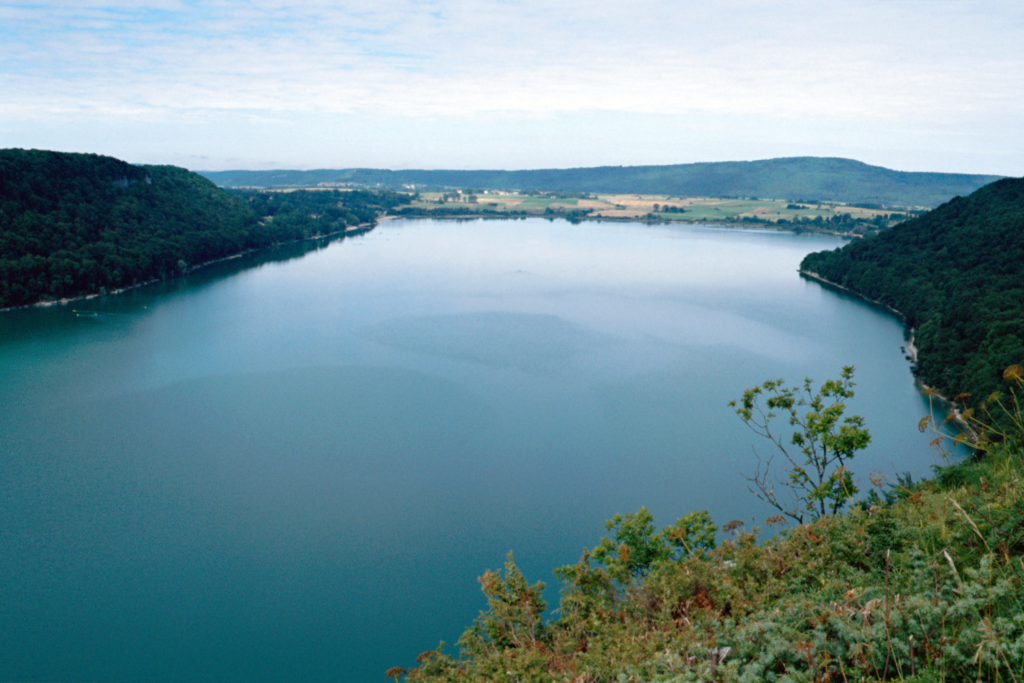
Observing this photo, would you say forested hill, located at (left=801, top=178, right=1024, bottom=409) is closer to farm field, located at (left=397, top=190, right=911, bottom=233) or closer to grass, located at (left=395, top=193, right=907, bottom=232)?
farm field, located at (left=397, top=190, right=911, bottom=233)

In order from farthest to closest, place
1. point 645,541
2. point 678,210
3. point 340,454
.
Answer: point 678,210 → point 340,454 → point 645,541

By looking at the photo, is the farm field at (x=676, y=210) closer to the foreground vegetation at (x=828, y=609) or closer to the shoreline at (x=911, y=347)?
the shoreline at (x=911, y=347)

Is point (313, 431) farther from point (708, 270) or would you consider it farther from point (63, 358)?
point (708, 270)

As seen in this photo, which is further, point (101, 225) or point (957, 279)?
point (101, 225)

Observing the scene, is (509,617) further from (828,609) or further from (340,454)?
(340,454)

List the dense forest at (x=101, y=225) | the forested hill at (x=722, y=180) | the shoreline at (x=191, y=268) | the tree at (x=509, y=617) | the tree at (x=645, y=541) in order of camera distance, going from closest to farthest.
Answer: the tree at (x=509, y=617) → the tree at (x=645, y=541) → the shoreline at (x=191, y=268) → the dense forest at (x=101, y=225) → the forested hill at (x=722, y=180)

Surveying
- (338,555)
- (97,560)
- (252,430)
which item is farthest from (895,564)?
(252,430)

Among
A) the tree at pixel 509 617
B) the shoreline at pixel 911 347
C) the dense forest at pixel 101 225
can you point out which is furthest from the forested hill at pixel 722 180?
the tree at pixel 509 617

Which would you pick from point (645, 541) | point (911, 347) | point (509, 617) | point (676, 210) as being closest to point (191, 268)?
point (645, 541)

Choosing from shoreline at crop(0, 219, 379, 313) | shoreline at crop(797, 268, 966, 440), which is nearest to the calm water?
shoreline at crop(797, 268, 966, 440)
